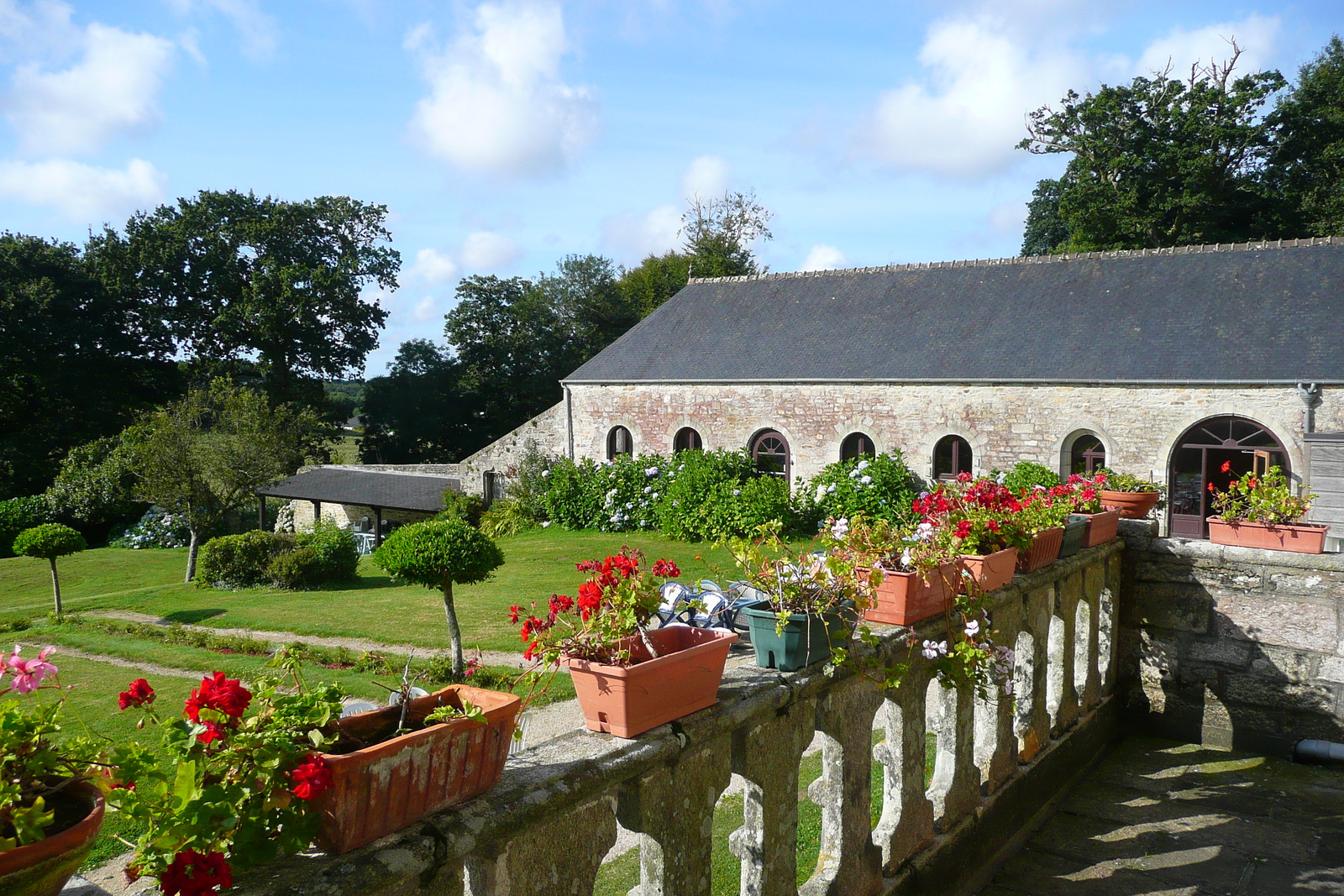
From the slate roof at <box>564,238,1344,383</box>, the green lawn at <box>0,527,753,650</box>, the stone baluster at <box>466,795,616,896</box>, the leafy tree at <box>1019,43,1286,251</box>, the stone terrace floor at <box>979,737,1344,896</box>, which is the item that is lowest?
the green lawn at <box>0,527,753,650</box>

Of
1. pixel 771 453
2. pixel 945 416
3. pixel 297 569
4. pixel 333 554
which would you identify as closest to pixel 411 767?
pixel 297 569

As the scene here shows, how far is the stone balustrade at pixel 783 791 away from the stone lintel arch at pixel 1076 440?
1077cm

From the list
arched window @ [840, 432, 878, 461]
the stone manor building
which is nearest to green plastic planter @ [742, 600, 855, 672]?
the stone manor building

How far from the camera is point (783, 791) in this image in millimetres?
2705

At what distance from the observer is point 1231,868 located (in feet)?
13.3

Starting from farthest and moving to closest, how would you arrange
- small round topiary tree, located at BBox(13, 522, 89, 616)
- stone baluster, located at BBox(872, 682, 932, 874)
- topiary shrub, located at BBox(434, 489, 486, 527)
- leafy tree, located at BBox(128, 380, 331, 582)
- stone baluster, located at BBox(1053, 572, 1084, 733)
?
1. topiary shrub, located at BBox(434, 489, 486, 527)
2. leafy tree, located at BBox(128, 380, 331, 582)
3. small round topiary tree, located at BBox(13, 522, 89, 616)
4. stone baluster, located at BBox(1053, 572, 1084, 733)
5. stone baluster, located at BBox(872, 682, 932, 874)

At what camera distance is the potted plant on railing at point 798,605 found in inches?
110

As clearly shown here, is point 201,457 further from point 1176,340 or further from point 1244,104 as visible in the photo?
point 1244,104

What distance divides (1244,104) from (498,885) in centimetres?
3398

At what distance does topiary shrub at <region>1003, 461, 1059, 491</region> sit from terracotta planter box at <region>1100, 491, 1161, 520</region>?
7823 millimetres

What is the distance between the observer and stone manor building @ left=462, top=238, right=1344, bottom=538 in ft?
45.2

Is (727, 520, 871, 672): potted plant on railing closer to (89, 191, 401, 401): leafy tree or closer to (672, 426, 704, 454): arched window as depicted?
(672, 426, 704, 454): arched window

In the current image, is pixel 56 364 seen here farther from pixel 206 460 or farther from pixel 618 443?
pixel 618 443

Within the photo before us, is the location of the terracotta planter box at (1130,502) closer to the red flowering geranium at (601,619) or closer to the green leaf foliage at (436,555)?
the red flowering geranium at (601,619)
